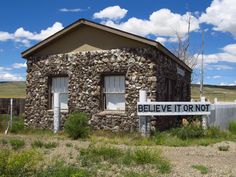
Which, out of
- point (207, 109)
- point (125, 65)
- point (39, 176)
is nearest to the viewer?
point (39, 176)

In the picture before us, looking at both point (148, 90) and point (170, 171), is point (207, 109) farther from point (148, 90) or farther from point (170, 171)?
point (170, 171)

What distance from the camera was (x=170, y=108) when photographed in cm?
1461

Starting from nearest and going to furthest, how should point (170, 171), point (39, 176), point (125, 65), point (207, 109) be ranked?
point (39, 176), point (170, 171), point (207, 109), point (125, 65)

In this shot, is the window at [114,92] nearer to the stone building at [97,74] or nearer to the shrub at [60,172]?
the stone building at [97,74]

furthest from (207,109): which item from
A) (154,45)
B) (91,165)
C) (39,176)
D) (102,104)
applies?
(39,176)

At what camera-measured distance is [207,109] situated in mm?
15195

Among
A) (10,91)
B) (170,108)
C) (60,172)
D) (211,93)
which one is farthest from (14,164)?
(10,91)

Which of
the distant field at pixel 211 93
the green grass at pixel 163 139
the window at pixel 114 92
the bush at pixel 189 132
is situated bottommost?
the green grass at pixel 163 139

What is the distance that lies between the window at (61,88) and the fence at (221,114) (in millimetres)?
6111

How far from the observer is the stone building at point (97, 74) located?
1612 centimetres

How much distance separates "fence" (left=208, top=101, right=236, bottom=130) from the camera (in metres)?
17.2

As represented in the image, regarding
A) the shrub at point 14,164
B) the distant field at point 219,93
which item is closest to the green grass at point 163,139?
the shrub at point 14,164

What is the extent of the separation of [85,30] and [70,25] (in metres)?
0.66

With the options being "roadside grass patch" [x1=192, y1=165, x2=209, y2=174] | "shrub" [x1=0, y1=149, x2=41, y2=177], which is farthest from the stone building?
"shrub" [x1=0, y1=149, x2=41, y2=177]
